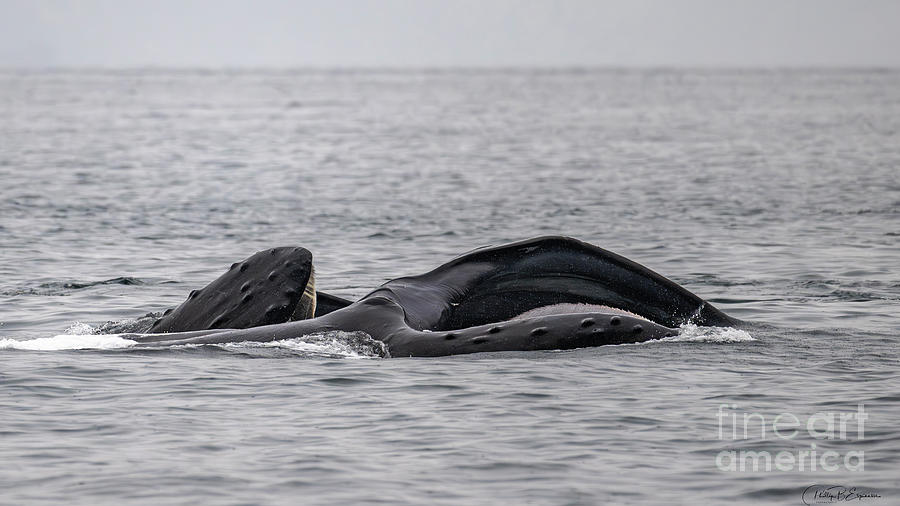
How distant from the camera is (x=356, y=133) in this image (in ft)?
214

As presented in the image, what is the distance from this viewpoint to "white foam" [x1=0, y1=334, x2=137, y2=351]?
13.9 m

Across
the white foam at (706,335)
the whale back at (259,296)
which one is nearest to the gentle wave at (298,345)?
the whale back at (259,296)

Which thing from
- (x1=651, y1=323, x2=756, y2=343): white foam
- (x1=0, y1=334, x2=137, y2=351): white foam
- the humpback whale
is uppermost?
the humpback whale

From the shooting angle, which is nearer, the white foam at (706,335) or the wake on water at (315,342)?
the wake on water at (315,342)

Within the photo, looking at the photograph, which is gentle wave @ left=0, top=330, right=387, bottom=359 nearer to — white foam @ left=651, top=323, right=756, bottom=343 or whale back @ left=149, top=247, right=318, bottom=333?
whale back @ left=149, top=247, right=318, bottom=333

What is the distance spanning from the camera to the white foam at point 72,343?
13.9 metres

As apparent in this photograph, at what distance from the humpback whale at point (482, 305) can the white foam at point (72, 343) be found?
0.94 feet

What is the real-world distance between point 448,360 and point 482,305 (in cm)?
82
